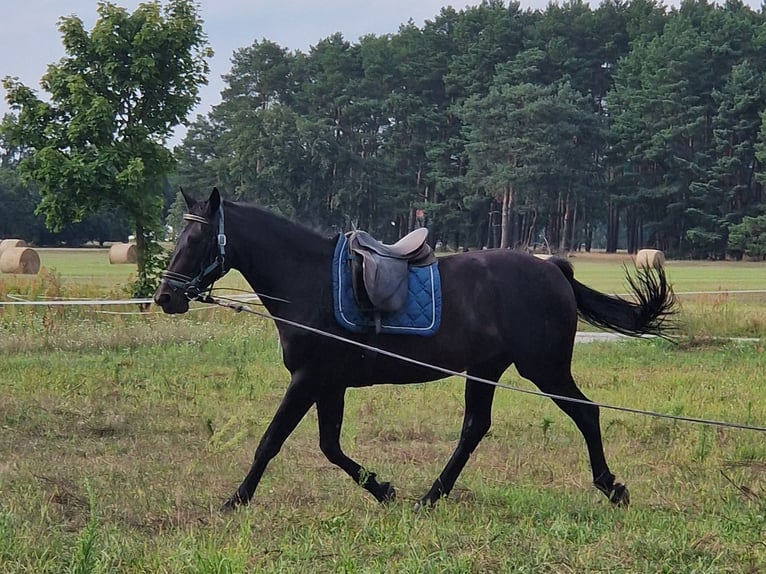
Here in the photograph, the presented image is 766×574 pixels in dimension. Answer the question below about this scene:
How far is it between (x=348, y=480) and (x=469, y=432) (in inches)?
37.0

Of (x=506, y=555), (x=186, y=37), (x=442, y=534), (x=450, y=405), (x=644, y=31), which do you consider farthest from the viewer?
(x=644, y=31)

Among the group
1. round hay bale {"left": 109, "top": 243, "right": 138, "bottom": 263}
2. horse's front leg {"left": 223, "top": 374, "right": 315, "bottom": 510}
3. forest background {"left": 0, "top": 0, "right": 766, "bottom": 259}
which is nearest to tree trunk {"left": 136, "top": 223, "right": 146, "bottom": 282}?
horse's front leg {"left": 223, "top": 374, "right": 315, "bottom": 510}

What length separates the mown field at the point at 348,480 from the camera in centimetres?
446

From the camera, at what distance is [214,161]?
67.6 m

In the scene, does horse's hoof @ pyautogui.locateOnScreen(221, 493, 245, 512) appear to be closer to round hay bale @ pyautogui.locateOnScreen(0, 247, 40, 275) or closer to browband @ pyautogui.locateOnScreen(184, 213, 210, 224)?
browband @ pyautogui.locateOnScreen(184, 213, 210, 224)

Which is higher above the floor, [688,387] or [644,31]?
[644,31]

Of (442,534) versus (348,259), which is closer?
(442,534)

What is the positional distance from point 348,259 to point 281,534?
1866 millimetres

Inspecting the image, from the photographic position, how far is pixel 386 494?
5.89 m

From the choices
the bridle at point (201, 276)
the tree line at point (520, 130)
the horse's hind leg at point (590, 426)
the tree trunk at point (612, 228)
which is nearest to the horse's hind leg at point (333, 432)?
the bridle at point (201, 276)

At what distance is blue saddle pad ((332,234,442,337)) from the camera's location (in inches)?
231

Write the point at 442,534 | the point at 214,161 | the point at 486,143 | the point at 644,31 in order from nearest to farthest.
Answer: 1. the point at 442,534
2. the point at 486,143
3. the point at 214,161
4. the point at 644,31

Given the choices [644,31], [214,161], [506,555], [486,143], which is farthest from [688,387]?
[644,31]

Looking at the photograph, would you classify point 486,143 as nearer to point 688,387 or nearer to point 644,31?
point 644,31
